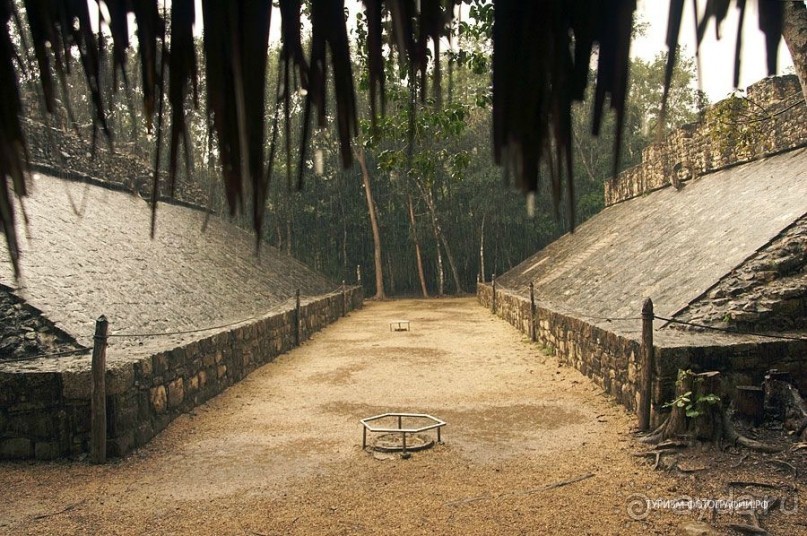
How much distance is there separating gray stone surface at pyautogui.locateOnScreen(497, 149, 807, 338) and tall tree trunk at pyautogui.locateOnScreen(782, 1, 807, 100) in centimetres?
402

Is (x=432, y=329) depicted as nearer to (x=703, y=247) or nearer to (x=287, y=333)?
(x=287, y=333)

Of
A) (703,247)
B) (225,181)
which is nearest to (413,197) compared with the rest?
(703,247)

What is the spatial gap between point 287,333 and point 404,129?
768cm

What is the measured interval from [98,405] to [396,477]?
Answer: 2745 millimetres

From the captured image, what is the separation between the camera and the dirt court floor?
3.93m

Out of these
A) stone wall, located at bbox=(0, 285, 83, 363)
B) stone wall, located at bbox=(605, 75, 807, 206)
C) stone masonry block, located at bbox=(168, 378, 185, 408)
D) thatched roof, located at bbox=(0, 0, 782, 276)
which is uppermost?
stone wall, located at bbox=(605, 75, 807, 206)

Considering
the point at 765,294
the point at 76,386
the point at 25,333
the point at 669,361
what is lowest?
the point at 76,386

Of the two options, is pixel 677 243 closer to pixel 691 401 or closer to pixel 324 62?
pixel 691 401

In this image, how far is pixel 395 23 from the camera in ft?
3.67

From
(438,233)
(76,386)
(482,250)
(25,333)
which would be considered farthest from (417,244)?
(76,386)

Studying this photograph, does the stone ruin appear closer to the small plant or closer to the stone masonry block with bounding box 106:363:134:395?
the small plant

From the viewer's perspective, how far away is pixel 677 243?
1080 centimetres

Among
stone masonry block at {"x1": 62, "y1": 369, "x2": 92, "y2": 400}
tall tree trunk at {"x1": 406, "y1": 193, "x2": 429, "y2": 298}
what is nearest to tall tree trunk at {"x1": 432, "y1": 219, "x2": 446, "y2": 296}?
tall tree trunk at {"x1": 406, "y1": 193, "x2": 429, "y2": 298}

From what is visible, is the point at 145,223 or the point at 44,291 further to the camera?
the point at 145,223
